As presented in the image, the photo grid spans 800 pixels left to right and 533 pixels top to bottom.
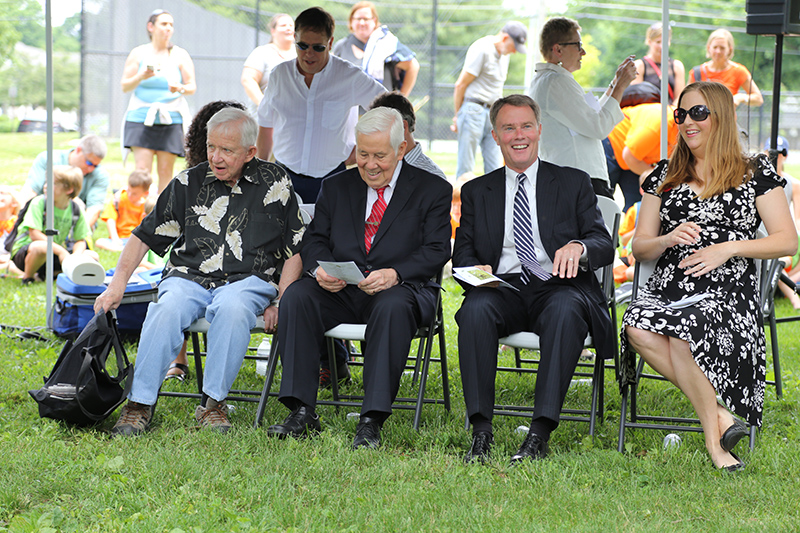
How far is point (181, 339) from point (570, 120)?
2602 millimetres

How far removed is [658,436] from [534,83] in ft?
7.50

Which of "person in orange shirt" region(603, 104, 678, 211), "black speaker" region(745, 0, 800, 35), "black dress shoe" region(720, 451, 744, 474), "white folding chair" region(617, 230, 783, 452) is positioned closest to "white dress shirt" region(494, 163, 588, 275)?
"white folding chair" region(617, 230, 783, 452)

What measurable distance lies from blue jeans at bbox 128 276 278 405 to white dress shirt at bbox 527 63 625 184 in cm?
219

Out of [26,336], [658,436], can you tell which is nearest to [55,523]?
[658,436]

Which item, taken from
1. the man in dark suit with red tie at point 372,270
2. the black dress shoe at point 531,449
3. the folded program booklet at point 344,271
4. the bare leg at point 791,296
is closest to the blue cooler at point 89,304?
the man in dark suit with red tie at point 372,270

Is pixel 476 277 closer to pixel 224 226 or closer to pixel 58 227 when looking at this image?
pixel 224 226

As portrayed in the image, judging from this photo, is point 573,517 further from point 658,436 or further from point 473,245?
point 473,245

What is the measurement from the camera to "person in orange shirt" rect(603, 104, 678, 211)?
7168mm

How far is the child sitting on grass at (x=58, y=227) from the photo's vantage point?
24.0 ft

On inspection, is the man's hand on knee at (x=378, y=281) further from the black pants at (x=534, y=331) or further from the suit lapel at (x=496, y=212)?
the suit lapel at (x=496, y=212)

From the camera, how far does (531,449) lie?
11.5 ft

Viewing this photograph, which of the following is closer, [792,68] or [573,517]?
[573,517]

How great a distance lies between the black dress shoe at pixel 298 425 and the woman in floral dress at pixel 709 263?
1405 mm

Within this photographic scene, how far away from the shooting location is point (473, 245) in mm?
4082
